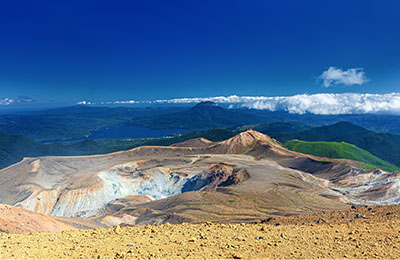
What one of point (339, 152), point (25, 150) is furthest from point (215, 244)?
point (25, 150)

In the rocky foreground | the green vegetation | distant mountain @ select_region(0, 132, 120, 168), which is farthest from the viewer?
distant mountain @ select_region(0, 132, 120, 168)

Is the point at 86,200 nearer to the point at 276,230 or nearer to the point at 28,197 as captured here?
the point at 28,197

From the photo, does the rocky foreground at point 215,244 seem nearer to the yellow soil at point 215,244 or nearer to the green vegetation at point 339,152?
the yellow soil at point 215,244

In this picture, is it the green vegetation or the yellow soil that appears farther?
the green vegetation

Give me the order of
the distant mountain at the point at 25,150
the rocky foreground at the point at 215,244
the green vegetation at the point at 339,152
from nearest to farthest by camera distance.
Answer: the rocky foreground at the point at 215,244
the green vegetation at the point at 339,152
the distant mountain at the point at 25,150

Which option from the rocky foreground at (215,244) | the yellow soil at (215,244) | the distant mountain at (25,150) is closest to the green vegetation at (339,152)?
the distant mountain at (25,150)

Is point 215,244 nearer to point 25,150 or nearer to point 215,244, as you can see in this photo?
point 215,244

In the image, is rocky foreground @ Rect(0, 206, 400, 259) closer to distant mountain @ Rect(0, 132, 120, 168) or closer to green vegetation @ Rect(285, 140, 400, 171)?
green vegetation @ Rect(285, 140, 400, 171)

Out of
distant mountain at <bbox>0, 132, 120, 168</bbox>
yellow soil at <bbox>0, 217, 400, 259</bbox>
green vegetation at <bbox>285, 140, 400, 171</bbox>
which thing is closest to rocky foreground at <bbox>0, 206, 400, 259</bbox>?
yellow soil at <bbox>0, 217, 400, 259</bbox>
